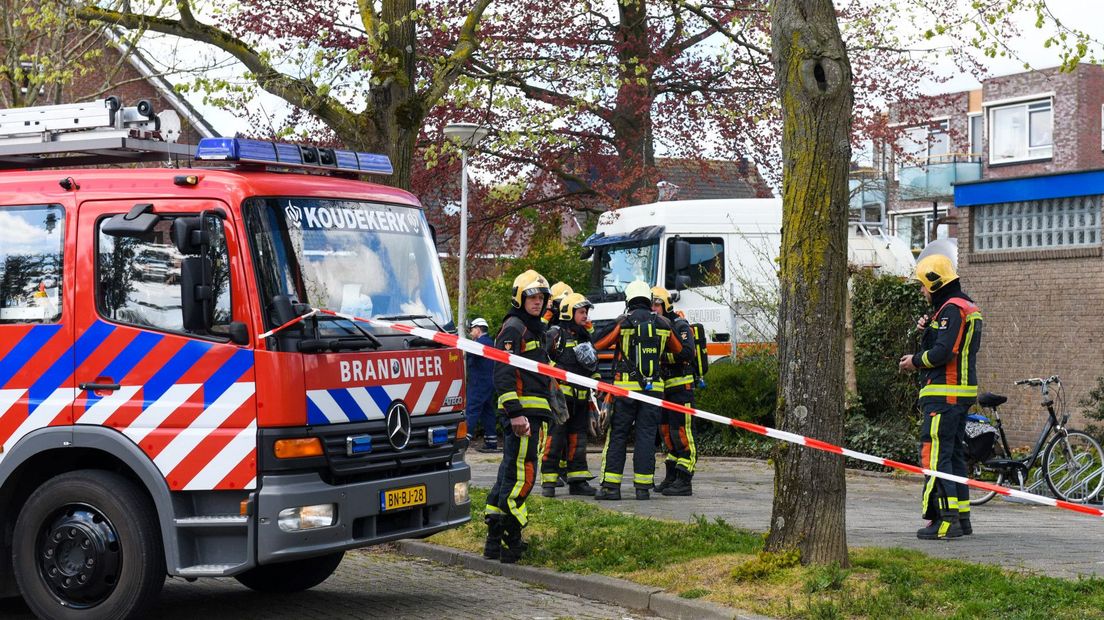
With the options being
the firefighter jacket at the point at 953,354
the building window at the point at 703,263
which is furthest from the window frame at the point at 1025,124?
the firefighter jacket at the point at 953,354

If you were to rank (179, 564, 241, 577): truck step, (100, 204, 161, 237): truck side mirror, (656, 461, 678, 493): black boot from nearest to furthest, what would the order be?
(179, 564, 241, 577): truck step, (100, 204, 161, 237): truck side mirror, (656, 461, 678, 493): black boot

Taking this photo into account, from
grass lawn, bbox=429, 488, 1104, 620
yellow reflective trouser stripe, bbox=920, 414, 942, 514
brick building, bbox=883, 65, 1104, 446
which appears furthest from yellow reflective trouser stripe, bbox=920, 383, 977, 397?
brick building, bbox=883, 65, 1104, 446

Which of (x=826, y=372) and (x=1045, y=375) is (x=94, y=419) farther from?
(x=1045, y=375)

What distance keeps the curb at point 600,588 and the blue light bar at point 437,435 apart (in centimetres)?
134

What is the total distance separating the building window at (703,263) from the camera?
1839 cm

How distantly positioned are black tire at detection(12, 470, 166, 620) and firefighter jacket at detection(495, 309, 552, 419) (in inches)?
106

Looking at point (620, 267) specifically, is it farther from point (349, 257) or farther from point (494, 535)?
point (349, 257)

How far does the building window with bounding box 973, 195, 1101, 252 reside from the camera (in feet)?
48.0

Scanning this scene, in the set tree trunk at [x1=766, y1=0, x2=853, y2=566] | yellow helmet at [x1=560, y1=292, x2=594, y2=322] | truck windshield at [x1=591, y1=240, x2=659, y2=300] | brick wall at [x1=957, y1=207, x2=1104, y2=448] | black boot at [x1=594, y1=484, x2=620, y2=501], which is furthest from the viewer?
truck windshield at [x1=591, y1=240, x2=659, y2=300]

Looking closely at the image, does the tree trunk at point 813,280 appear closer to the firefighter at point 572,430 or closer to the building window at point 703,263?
the firefighter at point 572,430

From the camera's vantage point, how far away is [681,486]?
1284 cm

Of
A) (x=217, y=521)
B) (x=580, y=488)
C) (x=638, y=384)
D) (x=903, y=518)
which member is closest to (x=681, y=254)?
(x=580, y=488)

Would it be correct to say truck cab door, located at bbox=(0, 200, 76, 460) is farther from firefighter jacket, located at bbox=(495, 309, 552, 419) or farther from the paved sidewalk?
the paved sidewalk

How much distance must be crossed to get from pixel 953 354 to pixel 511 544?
11.4ft
